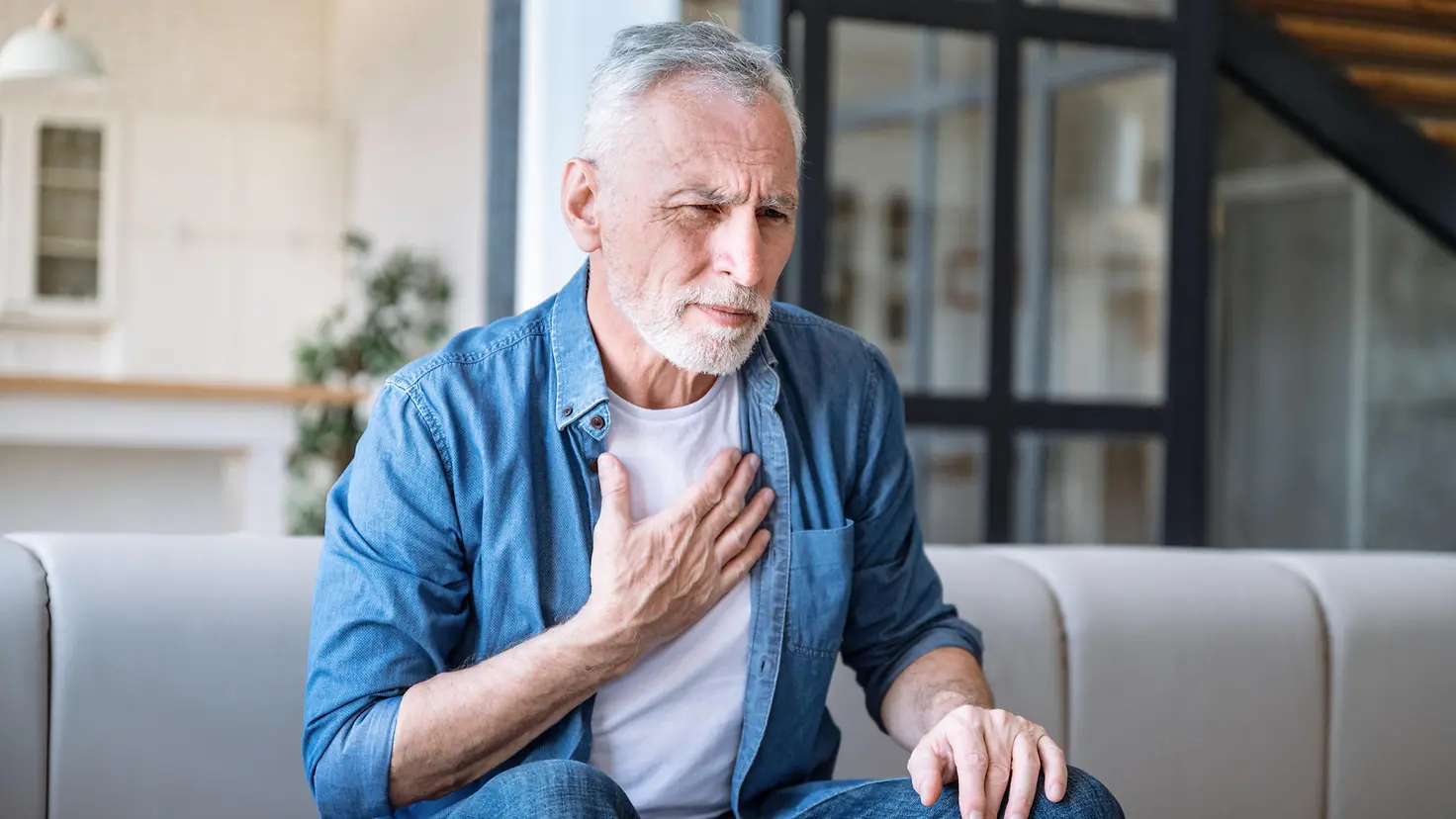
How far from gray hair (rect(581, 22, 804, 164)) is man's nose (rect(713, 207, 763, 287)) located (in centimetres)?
11

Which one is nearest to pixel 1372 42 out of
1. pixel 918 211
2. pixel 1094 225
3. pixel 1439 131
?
pixel 1439 131

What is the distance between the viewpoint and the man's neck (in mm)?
1568

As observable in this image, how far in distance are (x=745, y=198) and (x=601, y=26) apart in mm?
1514

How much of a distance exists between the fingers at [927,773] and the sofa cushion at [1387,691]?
109 cm

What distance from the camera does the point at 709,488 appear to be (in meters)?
1.51

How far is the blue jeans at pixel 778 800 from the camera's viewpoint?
4.01 feet

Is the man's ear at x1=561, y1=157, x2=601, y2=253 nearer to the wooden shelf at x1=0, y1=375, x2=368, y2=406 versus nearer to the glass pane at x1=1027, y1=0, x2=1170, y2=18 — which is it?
the glass pane at x1=1027, y1=0, x2=1170, y2=18

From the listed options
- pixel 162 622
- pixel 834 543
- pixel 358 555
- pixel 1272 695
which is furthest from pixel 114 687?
pixel 1272 695

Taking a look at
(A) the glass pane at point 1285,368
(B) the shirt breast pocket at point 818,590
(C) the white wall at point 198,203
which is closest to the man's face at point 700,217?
(B) the shirt breast pocket at point 818,590

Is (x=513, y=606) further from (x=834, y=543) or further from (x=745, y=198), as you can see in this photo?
(x=745, y=198)

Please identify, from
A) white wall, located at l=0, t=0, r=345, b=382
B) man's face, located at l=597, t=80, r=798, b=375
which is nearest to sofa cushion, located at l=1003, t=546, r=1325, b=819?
man's face, located at l=597, t=80, r=798, b=375

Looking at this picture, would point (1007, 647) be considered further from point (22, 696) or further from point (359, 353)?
point (359, 353)

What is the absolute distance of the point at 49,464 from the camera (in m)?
5.72

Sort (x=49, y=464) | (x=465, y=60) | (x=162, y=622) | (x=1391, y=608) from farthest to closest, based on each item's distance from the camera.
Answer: (x=465, y=60) → (x=49, y=464) → (x=1391, y=608) → (x=162, y=622)
